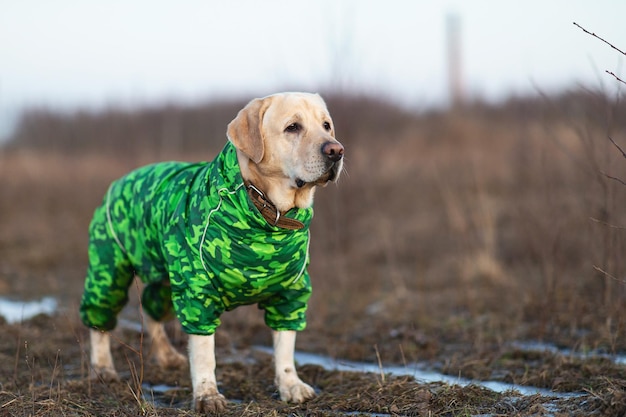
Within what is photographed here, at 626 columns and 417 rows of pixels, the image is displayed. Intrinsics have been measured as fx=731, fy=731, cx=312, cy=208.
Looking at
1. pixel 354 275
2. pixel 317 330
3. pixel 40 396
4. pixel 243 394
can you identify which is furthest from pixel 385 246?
pixel 40 396

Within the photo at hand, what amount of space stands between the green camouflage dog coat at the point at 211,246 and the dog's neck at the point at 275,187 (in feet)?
0.14

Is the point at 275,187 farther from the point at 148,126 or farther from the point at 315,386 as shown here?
the point at 148,126

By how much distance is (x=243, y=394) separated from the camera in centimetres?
396

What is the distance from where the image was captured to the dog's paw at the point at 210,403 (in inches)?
137

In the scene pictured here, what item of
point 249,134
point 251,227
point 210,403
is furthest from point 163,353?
point 249,134

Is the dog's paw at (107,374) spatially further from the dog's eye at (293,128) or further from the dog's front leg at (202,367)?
the dog's eye at (293,128)

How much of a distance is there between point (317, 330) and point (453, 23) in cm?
1837

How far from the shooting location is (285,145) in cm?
363

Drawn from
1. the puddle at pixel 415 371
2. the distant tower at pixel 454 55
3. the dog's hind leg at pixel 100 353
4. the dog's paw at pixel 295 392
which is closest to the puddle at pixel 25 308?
the dog's hind leg at pixel 100 353

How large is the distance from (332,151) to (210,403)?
4.39 feet

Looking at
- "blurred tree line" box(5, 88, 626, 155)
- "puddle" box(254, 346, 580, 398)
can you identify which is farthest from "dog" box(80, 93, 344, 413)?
"blurred tree line" box(5, 88, 626, 155)

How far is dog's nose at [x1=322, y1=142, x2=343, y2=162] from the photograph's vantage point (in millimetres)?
3465

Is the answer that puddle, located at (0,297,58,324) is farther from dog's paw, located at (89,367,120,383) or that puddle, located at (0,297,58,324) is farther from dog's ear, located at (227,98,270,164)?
dog's ear, located at (227,98,270,164)

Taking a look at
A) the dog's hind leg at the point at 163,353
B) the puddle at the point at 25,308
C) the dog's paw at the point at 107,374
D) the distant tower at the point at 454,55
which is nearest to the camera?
the dog's paw at the point at 107,374
